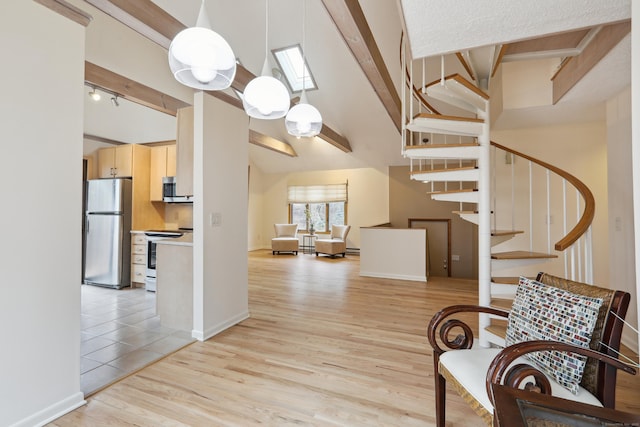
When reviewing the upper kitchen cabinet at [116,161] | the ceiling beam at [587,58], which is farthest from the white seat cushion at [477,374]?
the upper kitchen cabinet at [116,161]

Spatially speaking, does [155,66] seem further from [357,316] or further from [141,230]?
[357,316]

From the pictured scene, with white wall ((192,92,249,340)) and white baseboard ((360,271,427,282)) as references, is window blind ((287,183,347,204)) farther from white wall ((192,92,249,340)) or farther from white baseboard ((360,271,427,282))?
white wall ((192,92,249,340))

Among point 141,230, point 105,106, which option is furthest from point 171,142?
point 141,230

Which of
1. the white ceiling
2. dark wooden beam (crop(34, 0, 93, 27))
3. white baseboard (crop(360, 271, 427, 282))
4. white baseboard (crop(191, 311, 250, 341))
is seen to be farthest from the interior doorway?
dark wooden beam (crop(34, 0, 93, 27))

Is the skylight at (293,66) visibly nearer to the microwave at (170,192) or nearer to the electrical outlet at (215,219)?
the microwave at (170,192)

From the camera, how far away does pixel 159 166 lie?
4859 mm

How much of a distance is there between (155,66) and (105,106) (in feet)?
3.63

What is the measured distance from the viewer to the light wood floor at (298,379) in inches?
67.5

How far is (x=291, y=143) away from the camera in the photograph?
7887 millimetres

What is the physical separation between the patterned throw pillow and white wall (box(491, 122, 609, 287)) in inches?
108

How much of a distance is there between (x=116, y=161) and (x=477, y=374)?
5549 millimetres

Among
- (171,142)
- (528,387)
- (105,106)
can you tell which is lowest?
(528,387)

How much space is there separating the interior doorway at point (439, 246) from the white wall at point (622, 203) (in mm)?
3250

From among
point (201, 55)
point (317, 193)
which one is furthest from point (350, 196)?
point (201, 55)
